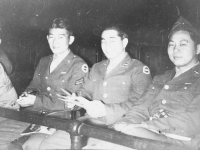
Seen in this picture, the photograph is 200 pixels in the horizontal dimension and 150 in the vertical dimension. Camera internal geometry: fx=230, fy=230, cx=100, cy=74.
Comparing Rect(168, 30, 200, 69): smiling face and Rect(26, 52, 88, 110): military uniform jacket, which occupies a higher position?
Rect(168, 30, 200, 69): smiling face

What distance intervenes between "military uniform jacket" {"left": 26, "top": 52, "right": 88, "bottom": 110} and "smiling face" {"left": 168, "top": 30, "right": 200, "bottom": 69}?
875 mm

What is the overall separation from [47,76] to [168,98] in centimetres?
118

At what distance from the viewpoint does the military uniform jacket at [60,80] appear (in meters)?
2.04

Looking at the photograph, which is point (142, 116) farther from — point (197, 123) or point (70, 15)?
point (70, 15)

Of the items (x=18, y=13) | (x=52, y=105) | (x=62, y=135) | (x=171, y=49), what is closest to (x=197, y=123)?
(x=171, y=49)

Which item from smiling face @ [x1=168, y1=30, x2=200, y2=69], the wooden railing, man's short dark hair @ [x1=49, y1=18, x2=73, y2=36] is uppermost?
man's short dark hair @ [x1=49, y1=18, x2=73, y2=36]

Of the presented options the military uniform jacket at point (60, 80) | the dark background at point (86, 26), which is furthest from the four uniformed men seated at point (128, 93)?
the dark background at point (86, 26)

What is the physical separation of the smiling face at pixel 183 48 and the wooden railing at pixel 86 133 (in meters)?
0.81

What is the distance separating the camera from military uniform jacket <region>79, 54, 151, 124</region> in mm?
1675

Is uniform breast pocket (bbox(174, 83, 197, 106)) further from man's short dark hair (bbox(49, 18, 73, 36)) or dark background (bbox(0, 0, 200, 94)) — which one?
dark background (bbox(0, 0, 200, 94))

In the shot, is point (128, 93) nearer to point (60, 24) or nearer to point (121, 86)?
point (121, 86)

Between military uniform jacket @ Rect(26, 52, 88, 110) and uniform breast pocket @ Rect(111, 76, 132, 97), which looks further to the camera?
military uniform jacket @ Rect(26, 52, 88, 110)

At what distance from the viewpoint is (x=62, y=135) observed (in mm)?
1664

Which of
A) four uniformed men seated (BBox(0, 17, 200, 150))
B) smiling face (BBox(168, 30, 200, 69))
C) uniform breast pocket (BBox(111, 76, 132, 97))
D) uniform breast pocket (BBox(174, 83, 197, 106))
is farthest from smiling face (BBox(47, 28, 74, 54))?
uniform breast pocket (BBox(174, 83, 197, 106))
